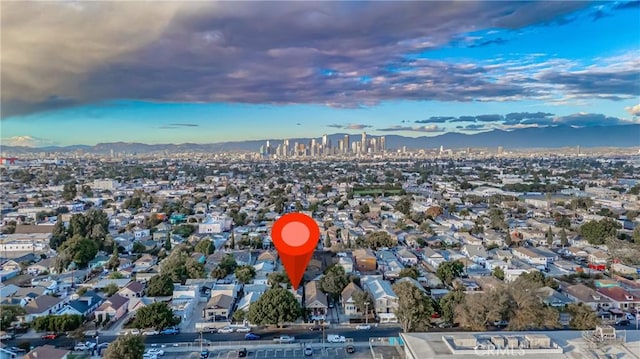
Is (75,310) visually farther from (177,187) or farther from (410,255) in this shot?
(177,187)

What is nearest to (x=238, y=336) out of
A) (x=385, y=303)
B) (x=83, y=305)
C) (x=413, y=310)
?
→ (x=385, y=303)

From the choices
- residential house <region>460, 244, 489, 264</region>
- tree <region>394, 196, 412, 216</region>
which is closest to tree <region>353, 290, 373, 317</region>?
residential house <region>460, 244, 489, 264</region>

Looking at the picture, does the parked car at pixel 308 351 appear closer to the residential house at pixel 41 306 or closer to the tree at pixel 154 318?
the tree at pixel 154 318

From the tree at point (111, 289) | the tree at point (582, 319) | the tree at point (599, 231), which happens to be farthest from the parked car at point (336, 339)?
the tree at point (599, 231)

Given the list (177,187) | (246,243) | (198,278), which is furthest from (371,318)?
(177,187)

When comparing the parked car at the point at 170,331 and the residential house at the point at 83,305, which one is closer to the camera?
the parked car at the point at 170,331

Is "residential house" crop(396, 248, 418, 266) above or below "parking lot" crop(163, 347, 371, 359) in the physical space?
above

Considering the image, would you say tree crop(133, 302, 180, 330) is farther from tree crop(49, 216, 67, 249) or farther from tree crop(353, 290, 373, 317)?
tree crop(49, 216, 67, 249)

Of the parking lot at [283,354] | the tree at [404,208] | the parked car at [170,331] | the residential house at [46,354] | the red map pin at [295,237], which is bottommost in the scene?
the parking lot at [283,354]
